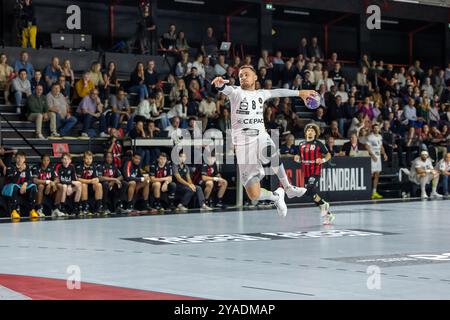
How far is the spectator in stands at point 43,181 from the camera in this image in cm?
2162

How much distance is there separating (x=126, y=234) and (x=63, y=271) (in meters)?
5.37

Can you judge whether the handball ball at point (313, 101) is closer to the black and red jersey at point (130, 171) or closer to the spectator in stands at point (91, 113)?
the black and red jersey at point (130, 171)

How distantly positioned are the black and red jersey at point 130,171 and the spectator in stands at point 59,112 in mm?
2951

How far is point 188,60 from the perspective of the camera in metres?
31.0

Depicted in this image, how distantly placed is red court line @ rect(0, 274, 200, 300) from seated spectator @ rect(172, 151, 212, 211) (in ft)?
44.5

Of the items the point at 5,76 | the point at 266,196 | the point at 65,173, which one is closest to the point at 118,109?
the point at 5,76

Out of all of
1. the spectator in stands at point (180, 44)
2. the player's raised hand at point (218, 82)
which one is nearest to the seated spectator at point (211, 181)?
the spectator in stands at point (180, 44)

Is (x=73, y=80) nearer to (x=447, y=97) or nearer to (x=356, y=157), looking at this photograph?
(x=356, y=157)

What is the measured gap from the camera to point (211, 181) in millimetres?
24500

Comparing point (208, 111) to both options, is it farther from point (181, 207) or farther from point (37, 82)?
point (37, 82)

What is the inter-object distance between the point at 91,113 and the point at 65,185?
14.3 ft

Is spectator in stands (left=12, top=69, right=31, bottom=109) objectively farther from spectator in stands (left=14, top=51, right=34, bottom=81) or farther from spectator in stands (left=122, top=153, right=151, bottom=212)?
spectator in stands (left=122, top=153, right=151, bottom=212)

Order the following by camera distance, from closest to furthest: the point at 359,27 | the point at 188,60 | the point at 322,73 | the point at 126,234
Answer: the point at 126,234
the point at 188,60
the point at 322,73
the point at 359,27
